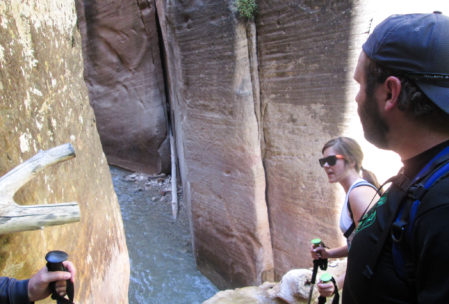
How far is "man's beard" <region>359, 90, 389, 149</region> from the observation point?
1.03 meters

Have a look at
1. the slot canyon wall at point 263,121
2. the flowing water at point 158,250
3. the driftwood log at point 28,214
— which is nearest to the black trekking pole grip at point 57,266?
the driftwood log at point 28,214

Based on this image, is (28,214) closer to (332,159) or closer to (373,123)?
(373,123)

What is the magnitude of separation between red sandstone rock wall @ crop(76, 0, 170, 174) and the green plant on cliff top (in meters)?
5.12

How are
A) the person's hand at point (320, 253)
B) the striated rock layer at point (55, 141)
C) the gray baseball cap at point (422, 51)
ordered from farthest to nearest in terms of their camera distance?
the person's hand at point (320, 253) → the striated rock layer at point (55, 141) → the gray baseball cap at point (422, 51)

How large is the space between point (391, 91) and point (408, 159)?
19cm

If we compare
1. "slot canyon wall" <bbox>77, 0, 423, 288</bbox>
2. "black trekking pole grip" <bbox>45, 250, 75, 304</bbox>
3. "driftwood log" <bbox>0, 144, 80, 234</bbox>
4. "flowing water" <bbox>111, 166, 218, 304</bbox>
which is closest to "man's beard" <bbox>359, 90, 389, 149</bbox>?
"driftwood log" <bbox>0, 144, 80, 234</bbox>

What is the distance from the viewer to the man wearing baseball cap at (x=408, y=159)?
0.80 m

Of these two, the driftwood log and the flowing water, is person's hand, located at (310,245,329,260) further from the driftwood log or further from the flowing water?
the flowing water

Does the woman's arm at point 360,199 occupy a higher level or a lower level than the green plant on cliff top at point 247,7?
lower

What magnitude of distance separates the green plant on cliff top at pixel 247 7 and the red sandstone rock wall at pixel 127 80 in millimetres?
5116

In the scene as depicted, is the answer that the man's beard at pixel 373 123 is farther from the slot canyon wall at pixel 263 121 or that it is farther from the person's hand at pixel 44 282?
the slot canyon wall at pixel 263 121

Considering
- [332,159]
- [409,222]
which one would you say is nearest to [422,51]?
[409,222]

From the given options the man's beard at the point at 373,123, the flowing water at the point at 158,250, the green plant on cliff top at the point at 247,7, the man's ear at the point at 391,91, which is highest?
the green plant on cliff top at the point at 247,7

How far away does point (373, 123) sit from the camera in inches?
41.4
